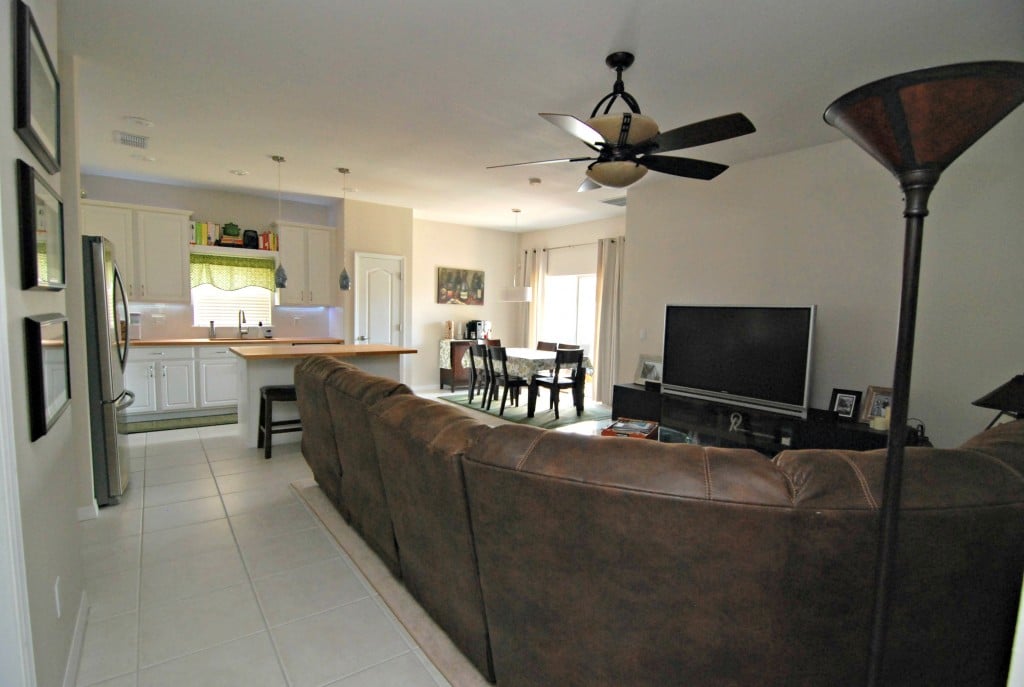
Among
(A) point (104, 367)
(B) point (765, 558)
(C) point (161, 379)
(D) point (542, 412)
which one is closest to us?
(B) point (765, 558)

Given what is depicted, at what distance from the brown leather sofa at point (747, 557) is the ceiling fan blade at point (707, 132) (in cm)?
156

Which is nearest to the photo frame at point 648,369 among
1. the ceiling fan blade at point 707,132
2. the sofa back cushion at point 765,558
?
the ceiling fan blade at point 707,132

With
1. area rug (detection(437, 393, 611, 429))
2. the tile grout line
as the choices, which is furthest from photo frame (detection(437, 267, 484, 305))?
the tile grout line

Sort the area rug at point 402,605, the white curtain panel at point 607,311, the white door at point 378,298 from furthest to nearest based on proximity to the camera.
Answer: the white curtain panel at point 607,311
the white door at point 378,298
the area rug at point 402,605

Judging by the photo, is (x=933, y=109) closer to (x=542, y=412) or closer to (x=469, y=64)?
(x=469, y=64)

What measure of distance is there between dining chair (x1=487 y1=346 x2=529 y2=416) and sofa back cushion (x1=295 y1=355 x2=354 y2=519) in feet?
10.2

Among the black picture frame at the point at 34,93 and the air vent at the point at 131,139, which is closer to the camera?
Answer: the black picture frame at the point at 34,93

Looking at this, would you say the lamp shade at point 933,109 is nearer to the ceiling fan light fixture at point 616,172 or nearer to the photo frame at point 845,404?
the ceiling fan light fixture at point 616,172

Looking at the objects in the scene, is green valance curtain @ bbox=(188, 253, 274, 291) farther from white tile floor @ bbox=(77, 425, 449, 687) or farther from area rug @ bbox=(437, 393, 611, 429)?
Answer: white tile floor @ bbox=(77, 425, 449, 687)

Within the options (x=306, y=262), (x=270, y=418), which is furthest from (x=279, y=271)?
(x=270, y=418)

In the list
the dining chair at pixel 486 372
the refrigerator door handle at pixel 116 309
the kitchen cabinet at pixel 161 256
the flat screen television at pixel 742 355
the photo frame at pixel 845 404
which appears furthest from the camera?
the dining chair at pixel 486 372

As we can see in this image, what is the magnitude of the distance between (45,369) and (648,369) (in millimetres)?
4584

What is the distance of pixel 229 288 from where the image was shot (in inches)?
237

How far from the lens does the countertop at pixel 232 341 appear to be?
521cm
